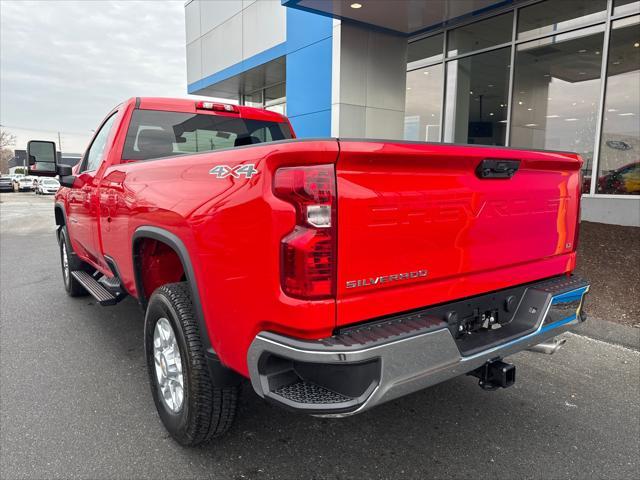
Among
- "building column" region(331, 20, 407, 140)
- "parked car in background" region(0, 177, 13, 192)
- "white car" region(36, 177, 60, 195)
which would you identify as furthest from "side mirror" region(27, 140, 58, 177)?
"parked car in background" region(0, 177, 13, 192)

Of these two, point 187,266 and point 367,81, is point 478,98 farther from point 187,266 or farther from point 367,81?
point 187,266

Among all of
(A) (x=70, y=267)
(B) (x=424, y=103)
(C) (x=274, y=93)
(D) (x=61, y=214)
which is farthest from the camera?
(C) (x=274, y=93)

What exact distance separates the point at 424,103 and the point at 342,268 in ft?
36.0

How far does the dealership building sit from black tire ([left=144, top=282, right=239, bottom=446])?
325 inches

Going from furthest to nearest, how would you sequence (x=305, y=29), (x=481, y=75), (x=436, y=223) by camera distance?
(x=305, y=29)
(x=481, y=75)
(x=436, y=223)

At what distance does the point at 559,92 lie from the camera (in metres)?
9.62

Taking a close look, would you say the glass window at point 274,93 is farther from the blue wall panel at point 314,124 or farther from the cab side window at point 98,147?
the cab side window at point 98,147

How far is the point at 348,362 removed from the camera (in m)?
1.68

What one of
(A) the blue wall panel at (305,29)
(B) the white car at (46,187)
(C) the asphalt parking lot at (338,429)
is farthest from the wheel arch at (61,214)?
(B) the white car at (46,187)

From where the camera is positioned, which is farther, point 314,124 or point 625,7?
point 314,124

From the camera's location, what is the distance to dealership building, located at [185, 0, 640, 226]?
27.8 feet

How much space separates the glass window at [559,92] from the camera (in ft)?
29.1

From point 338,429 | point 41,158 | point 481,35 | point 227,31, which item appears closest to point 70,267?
point 41,158

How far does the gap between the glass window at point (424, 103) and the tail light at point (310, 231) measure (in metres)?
10.3
